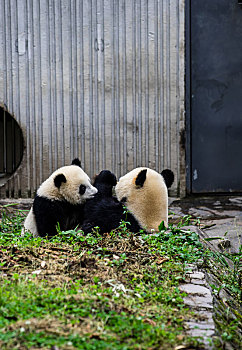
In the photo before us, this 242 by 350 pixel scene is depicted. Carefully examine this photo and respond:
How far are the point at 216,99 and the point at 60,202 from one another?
4.11 m

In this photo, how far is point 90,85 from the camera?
7.64 m

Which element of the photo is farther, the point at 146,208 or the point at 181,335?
the point at 146,208

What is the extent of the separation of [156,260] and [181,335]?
1.19m

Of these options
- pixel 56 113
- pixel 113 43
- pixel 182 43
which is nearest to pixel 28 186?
pixel 56 113

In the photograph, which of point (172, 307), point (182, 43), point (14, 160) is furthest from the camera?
point (14, 160)

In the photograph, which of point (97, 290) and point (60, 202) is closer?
point (97, 290)

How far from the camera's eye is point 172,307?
2783 millimetres

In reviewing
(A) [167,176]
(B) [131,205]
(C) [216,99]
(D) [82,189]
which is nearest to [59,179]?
(D) [82,189]

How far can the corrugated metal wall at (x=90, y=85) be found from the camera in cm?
755

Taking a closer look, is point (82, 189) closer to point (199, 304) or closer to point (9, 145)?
point (199, 304)

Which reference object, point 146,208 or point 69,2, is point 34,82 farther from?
point 146,208

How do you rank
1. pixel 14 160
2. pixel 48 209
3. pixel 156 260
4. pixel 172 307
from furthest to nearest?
pixel 14 160
pixel 48 209
pixel 156 260
pixel 172 307

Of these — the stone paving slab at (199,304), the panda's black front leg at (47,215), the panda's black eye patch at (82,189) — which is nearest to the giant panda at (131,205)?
the panda's black eye patch at (82,189)

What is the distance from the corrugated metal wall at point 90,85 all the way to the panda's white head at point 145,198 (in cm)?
290
